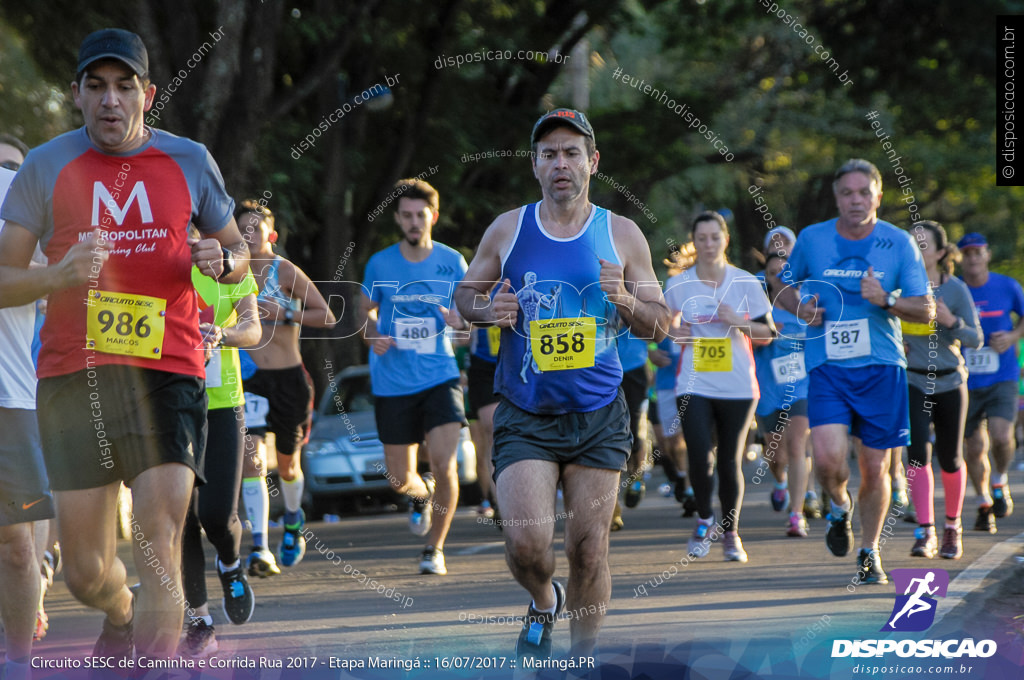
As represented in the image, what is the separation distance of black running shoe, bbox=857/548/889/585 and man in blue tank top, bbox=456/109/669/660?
278cm

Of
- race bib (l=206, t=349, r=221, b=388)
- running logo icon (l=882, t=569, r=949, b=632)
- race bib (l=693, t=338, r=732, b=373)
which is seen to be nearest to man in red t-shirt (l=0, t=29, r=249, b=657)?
race bib (l=206, t=349, r=221, b=388)

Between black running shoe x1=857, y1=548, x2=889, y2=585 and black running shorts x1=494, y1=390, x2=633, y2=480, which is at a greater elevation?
black running shorts x1=494, y1=390, x2=633, y2=480

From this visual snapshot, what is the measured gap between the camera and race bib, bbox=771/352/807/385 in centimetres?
1039

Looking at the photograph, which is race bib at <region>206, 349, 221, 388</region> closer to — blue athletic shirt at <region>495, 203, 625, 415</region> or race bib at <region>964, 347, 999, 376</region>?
blue athletic shirt at <region>495, 203, 625, 415</region>

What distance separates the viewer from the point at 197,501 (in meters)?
6.43

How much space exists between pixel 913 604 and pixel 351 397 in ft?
29.5

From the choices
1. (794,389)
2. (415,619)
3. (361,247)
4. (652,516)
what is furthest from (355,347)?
(415,619)

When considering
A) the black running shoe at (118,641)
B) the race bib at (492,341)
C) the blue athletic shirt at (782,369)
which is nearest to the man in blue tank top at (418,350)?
the race bib at (492,341)

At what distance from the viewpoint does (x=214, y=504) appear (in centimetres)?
632

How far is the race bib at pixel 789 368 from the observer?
34.1ft

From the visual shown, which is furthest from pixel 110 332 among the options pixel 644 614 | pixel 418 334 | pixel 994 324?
pixel 994 324

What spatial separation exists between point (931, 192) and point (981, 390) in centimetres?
2204

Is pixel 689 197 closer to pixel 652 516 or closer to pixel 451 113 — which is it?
pixel 451 113

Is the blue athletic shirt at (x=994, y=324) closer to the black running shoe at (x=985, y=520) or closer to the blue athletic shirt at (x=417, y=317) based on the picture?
the black running shoe at (x=985, y=520)
